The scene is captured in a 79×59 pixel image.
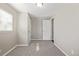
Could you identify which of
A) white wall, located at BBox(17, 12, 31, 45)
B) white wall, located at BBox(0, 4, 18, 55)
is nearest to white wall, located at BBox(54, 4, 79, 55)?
white wall, located at BBox(17, 12, 31, 45)

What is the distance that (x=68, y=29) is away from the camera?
2.56 metres

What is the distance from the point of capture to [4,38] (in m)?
2.63

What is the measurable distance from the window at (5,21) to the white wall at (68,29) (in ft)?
4.45

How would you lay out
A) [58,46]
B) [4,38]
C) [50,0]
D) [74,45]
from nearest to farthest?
[50,0] → [74,45] → [4,38] → [58,46]

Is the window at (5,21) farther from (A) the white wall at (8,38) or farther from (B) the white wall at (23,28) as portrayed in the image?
(B) the white wall at (23,28)

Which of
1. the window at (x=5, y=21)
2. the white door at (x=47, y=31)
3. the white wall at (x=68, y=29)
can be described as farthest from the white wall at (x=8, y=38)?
the white door at (x=47, y=31)

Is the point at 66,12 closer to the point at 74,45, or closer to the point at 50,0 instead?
the point at 74,45

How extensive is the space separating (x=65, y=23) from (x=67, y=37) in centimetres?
42

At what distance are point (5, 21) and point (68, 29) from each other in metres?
1.79

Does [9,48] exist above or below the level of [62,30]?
below

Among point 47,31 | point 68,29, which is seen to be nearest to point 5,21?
point 68,29

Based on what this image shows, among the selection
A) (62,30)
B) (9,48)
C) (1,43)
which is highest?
(62,30)

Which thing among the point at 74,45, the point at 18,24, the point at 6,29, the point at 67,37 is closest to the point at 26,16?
the point at 18,24

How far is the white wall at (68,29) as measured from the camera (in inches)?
87.7
